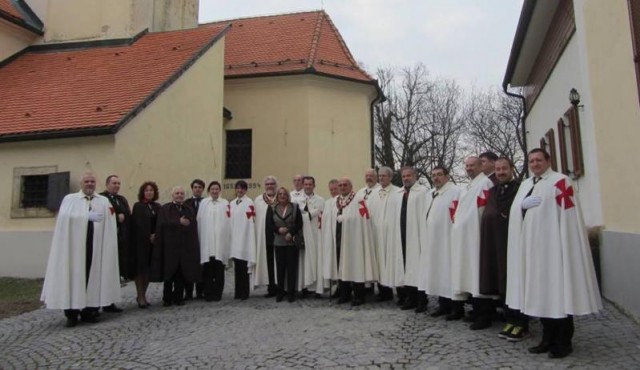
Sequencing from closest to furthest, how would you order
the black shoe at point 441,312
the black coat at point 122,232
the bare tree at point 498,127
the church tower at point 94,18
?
the black shoe at point 441,312, the black coat at point 122,232, the church tower at point 94,18, the bare tree at point 498,127

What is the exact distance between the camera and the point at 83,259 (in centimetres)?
718

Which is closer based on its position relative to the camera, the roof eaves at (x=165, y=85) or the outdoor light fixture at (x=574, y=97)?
the outdoor light fixture at (x=574, y=97)

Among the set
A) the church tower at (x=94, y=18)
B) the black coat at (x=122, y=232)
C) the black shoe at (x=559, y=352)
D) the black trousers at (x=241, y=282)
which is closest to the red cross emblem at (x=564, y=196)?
the black shoe at (x=559, y=352)

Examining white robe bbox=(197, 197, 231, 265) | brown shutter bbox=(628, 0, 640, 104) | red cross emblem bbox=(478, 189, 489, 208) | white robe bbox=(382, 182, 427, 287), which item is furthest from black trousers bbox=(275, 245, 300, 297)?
brown shutter bbox=(628, 0, 640, 104)

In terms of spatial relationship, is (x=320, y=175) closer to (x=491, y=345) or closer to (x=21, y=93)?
(x=21, y=93)

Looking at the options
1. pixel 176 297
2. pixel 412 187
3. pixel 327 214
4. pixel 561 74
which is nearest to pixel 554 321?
pixel 412 187

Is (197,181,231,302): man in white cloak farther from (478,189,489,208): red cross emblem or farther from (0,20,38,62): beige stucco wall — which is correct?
(0,20,38,62): beige stucco wall

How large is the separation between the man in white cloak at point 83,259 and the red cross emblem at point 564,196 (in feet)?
19.5

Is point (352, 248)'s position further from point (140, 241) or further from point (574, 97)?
point (574, 97)

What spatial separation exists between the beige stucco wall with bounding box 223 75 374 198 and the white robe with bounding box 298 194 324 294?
9189mm

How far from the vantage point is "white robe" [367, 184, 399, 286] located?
7707 mm

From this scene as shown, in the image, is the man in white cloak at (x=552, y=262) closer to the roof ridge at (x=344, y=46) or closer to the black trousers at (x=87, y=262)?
the black trousers at (x=87, y=262)

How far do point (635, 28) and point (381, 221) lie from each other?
13.3 ft

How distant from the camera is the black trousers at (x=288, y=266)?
27.0 ft
